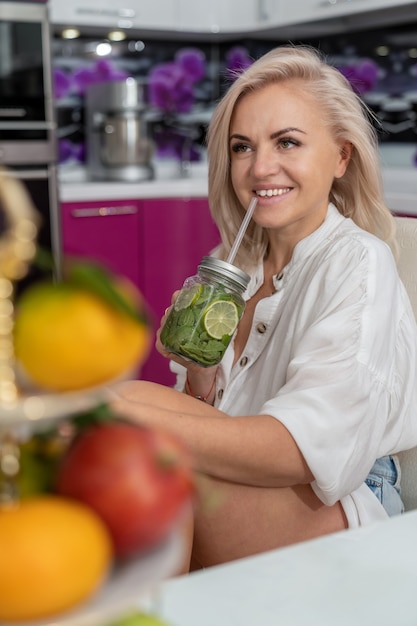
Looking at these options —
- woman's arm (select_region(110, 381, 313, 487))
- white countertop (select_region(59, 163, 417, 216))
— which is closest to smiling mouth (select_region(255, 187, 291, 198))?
woman's arm (select_region(110, 381, 313, 487))

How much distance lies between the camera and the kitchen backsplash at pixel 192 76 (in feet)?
11.6

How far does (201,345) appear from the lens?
1229mm

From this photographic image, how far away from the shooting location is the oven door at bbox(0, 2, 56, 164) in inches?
127

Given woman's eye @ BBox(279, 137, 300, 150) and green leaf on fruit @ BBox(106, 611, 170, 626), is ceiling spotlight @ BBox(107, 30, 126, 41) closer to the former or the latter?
woman's eye @ BBox(279, 137, 300, 150)

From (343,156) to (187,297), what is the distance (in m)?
0.48

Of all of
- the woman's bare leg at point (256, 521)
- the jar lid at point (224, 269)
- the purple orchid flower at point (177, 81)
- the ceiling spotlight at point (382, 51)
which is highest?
the ceiling spotlight at point (382, 51)

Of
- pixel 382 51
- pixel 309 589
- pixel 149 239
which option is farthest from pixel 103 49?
pixel 309 589

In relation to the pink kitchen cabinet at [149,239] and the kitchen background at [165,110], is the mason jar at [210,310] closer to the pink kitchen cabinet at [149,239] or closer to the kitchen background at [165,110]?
the kitchen background at [165,110]

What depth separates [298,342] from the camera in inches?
54.1

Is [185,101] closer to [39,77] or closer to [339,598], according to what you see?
[39,77]

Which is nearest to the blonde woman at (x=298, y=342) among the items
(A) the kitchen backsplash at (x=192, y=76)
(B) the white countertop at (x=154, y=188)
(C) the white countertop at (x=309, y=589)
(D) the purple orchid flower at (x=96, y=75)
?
(C) the white countertop at (x=309, y=589)

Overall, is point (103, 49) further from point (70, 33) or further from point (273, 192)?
point (273, 192)

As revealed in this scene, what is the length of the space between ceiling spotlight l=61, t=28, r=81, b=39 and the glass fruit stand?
3703 mm

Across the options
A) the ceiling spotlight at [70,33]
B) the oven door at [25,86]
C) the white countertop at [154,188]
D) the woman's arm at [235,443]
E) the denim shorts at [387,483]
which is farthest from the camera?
the ceiling spotlight at [70,33]
